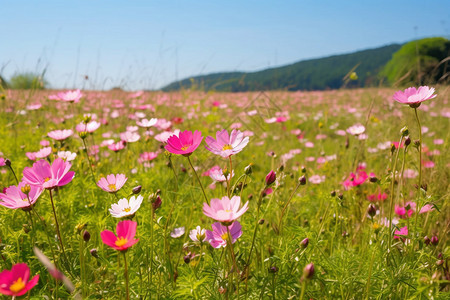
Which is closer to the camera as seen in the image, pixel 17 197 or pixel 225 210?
pixel 225 210

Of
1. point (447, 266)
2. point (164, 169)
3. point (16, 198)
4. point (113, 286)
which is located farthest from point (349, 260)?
point (164, 169)

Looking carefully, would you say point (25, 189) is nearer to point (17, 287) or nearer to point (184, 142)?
point (17, 287)

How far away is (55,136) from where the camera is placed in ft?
5.36

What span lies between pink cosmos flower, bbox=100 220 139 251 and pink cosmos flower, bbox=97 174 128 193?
274mm

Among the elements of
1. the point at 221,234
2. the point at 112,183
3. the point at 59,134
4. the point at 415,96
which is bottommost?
the point at 221,234

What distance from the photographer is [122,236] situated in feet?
2.50

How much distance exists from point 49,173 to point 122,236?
0.33m

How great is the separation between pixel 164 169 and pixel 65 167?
5.18ft

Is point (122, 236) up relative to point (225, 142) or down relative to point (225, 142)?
down

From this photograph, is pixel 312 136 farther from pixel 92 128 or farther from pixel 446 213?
pixel 92 128

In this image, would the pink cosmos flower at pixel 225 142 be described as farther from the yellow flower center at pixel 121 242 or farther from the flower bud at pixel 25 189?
the flower bud at pixel 25 189

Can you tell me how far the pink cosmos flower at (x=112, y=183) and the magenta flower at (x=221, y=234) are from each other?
1.05ft

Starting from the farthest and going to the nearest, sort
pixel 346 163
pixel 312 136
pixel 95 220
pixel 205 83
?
pixel 205 83 < pixel 312 136 < pixel 346 163 < pixel 95 220

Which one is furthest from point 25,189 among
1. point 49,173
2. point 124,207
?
point 124,207
